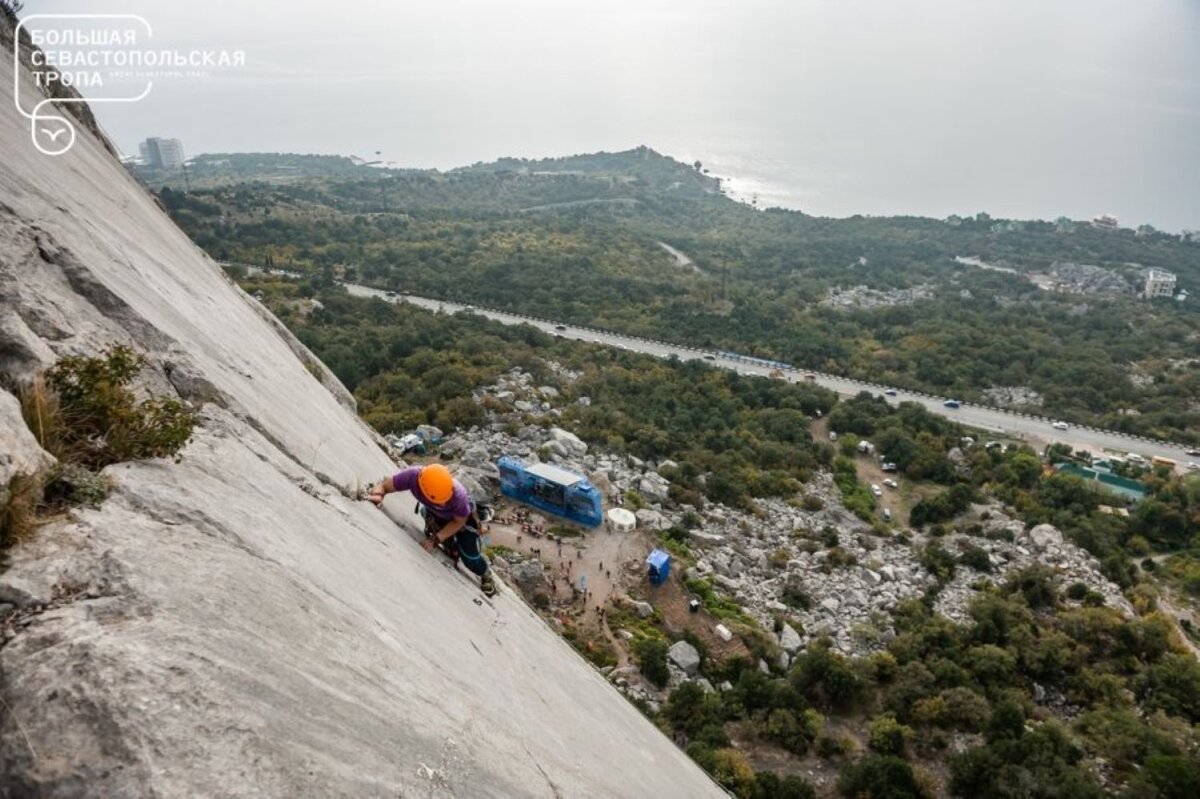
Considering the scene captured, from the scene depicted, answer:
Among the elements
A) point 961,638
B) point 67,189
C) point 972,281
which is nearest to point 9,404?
point 67,189

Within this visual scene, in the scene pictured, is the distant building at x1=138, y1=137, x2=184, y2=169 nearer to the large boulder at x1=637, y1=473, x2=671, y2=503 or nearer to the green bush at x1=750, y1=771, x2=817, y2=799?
the large boulder at x1=637, y1=473, x2=671, y2=503

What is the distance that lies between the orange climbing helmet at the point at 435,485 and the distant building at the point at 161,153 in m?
186

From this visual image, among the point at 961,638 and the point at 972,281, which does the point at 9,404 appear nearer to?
the point at 961,638

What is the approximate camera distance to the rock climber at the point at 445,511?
535 cm

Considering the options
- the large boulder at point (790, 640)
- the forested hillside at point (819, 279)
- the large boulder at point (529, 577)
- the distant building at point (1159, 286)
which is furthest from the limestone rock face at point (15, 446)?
the distant building at point (1159, 286)

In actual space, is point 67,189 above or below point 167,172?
below

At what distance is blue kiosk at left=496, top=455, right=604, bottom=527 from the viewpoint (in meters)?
22.4

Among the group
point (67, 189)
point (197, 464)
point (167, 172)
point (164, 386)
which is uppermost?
point (167, 172)

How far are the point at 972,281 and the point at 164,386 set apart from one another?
305ft

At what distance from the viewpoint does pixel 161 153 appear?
155 m

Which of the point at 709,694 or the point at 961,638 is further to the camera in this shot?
the point at 961,638

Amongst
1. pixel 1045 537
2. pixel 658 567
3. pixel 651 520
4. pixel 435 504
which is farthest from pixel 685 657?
pixel 1045 537

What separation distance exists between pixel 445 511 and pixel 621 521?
58.1ft

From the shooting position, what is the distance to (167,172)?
149375mm
